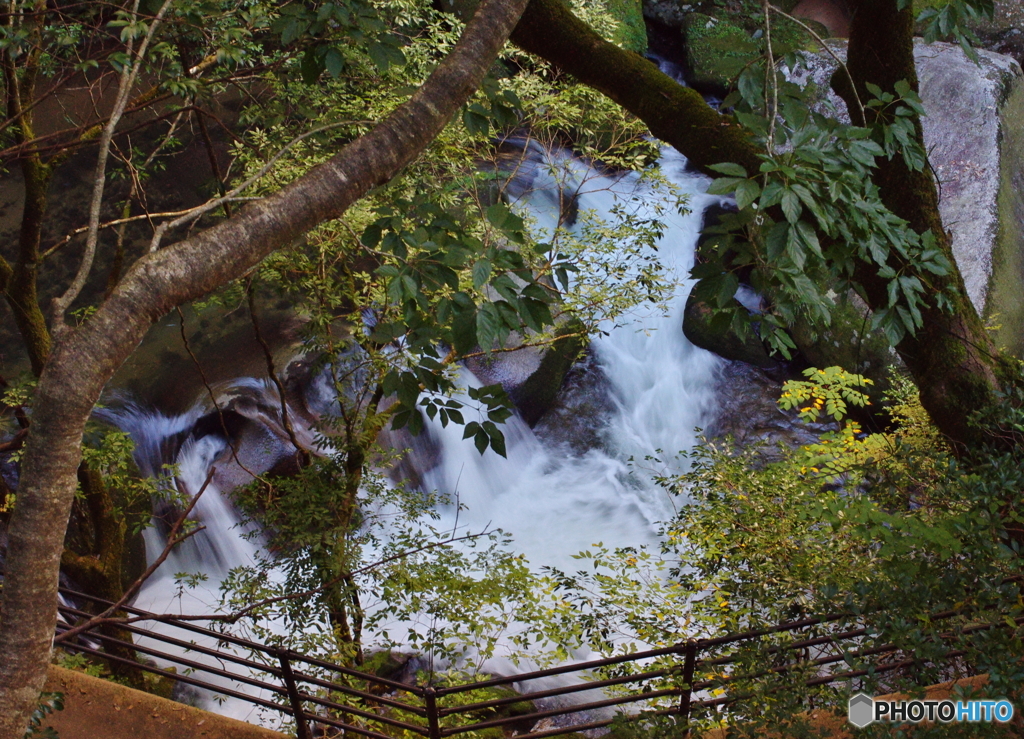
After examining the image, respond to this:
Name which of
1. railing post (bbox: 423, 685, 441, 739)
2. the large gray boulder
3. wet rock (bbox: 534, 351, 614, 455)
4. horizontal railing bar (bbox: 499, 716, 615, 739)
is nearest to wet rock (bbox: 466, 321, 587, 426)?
wet rock (bbox: 534, 351, 614, 455)

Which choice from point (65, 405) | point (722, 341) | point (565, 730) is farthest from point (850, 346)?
point (65, 405)

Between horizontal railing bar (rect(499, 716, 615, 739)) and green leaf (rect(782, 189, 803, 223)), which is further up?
green leaf (rect(782, 189, 803, 223))

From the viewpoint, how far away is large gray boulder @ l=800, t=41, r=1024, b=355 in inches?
311

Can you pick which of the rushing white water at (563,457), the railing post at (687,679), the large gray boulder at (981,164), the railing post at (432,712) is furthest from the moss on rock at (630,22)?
the railing post at (432,712)

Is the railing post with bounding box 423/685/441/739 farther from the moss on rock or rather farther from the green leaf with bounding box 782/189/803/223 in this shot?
the moss on rock

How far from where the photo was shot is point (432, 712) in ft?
10.2

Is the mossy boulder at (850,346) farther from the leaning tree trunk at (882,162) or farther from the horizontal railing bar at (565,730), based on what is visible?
the horizontal railing bar at (565,730)

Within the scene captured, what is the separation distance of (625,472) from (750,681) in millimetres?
5530

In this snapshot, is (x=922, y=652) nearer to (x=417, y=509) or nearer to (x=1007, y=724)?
(x=1007, y=724)

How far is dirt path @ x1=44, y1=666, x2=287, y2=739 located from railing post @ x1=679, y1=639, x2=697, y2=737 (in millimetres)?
1856

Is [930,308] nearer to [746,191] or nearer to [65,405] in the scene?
[746,191]

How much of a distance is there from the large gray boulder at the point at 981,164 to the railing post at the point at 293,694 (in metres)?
7.51

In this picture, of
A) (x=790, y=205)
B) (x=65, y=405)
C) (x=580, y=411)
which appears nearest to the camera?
(x=65, y=405)

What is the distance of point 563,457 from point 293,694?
217 inches
